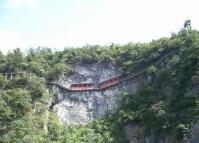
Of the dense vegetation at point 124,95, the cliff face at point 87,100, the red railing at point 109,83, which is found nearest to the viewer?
the dense vegetation at point 124,95

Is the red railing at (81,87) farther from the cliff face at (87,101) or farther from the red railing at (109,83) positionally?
the red railing at (109,83)

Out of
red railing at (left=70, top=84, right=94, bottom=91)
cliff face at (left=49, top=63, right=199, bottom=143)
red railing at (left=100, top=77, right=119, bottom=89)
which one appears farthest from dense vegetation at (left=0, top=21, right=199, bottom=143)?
red railing at (left=70, top=84, right=94, bottom=91)

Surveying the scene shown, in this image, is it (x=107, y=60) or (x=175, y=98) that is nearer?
(x=175, y=98)

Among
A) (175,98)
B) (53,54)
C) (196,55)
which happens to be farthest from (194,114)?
(53,54)

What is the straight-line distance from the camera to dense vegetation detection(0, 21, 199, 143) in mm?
33688

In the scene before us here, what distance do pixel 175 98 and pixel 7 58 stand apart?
18.8 m

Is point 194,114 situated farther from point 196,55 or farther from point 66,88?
point 66,88

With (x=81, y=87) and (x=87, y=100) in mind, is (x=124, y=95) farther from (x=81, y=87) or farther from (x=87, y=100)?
(x=81, y=87)

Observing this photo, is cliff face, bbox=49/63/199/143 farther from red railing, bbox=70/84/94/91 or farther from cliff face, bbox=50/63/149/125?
red railing, bbox=70/84/94/91

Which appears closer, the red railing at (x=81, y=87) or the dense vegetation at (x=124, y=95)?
the dense vegetation at (x=124, y=95)

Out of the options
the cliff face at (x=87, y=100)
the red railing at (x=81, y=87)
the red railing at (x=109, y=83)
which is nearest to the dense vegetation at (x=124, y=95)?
the cliff face at (x=87, y=100)

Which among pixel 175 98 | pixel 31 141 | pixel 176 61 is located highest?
pixel 176 61

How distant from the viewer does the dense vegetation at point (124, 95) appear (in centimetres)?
3369

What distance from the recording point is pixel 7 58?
151 ft
